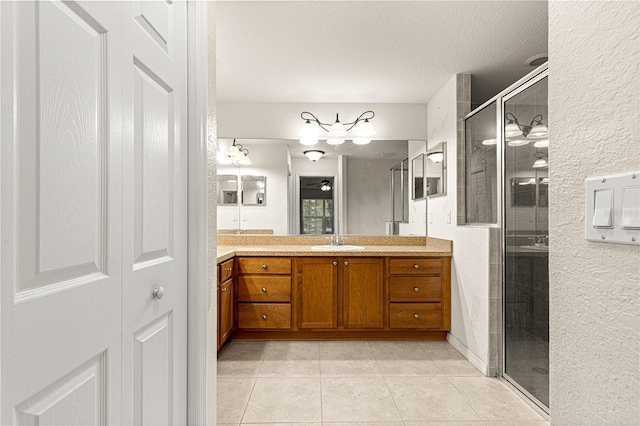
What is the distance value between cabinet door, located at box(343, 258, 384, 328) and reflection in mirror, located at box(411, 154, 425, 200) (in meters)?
0.93

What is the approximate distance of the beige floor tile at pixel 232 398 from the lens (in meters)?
1.98

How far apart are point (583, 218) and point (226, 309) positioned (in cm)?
270

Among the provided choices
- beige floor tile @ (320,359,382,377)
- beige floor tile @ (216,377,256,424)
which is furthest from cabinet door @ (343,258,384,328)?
beige floor tile @ (216,377,256,424)

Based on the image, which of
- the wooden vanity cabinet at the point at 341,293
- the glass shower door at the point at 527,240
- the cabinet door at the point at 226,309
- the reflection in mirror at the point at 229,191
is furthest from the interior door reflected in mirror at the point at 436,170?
the cabinet door at the point at 226,309

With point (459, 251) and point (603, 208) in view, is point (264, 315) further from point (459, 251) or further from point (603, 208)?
point (603, 208)

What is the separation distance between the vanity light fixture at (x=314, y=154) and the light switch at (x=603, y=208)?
327 cm

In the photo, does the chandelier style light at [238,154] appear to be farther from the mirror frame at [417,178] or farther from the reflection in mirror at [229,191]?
the mirror frame at [417,178]

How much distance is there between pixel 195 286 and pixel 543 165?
78.7 inches

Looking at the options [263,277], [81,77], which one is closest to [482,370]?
[263,277]

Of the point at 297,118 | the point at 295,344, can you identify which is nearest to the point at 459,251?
the point at 295,344

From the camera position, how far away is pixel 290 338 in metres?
3.25

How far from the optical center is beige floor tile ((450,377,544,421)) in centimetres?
201

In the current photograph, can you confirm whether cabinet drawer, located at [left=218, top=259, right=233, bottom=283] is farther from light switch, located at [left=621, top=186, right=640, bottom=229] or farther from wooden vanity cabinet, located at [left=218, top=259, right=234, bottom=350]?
light switch, located at [left=621, top=186, right=640, bottom=229]

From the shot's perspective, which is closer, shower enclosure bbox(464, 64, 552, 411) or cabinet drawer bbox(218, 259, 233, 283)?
shower enclosure bbox(464, 64, 552, 411)
